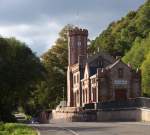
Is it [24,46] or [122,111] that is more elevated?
[24,46]

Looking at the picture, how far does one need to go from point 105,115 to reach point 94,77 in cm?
2077

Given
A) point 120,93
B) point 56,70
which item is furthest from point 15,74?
point 56,70

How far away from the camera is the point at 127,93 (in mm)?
101062

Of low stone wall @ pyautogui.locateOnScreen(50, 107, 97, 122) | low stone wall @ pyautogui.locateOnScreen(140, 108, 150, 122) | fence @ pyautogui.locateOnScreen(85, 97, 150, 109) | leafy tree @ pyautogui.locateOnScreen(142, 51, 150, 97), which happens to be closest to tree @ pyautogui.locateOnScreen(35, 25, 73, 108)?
low stone wall @ pyautogui.locateOnScreen(50, 107, 97, 122)

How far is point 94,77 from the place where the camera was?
101062mm

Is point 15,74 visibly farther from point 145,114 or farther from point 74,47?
point 74,47

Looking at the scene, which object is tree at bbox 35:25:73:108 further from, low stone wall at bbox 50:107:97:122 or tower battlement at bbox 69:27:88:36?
low stone wall at bbox 50:107:97:122

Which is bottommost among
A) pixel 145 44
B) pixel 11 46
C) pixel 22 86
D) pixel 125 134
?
pixel 125 134

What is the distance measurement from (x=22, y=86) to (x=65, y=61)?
63434mm

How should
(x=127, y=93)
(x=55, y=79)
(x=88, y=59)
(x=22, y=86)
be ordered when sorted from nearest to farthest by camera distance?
(x=22, y=86) → (x=127, y=93) → (x=88, y=59) → (x=55, y=79)

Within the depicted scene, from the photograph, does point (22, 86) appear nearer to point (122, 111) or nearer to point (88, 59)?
point (122, 111)

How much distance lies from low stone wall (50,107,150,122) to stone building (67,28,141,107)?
254 inches

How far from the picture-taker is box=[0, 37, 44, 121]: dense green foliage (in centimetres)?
6700

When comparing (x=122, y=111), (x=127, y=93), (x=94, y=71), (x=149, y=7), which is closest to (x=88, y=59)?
(x=94, y=71)
